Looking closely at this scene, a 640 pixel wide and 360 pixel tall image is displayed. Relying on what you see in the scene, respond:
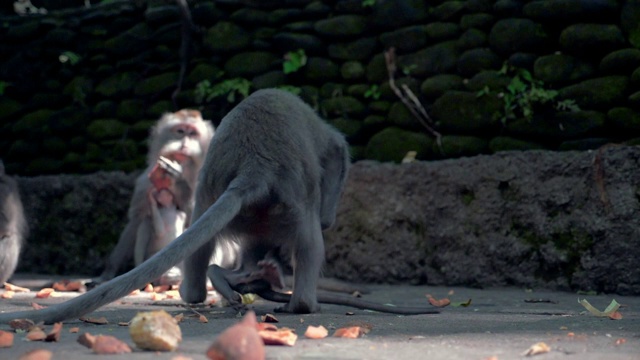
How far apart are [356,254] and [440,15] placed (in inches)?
82.5

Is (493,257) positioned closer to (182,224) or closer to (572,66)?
(572,66)

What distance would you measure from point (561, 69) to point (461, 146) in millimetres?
948

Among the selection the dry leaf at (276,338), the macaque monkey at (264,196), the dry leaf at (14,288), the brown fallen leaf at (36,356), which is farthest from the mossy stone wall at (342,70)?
the brown fallen leaf at (36,356)

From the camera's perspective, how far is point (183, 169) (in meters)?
6.34

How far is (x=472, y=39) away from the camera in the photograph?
6.61 m

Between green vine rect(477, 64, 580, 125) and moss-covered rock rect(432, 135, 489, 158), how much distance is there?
0.85 feet

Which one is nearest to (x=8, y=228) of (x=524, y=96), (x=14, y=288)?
(x=14, y=288)

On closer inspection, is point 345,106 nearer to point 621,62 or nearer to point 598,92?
point 598,92

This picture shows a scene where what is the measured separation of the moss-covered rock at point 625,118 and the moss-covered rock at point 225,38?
3.46 meters

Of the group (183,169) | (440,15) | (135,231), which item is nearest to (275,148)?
(183,169)

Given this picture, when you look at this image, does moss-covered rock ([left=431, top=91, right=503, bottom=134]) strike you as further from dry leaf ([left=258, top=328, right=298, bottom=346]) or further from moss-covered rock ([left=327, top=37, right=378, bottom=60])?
dry leaf ([left=258, top=328, right=298, bottom=346])

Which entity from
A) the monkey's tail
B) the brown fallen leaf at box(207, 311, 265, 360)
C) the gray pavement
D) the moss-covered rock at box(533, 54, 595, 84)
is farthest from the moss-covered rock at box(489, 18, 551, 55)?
the brown fallen leaf at box(207, 311, 265, 360)

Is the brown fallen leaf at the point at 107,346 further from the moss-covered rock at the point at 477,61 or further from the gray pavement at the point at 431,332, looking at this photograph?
the moss-covered rock at the point at 477,61

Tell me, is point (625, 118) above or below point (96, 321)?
above
